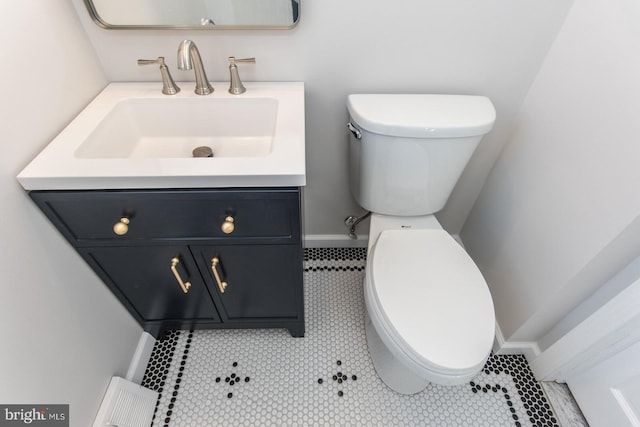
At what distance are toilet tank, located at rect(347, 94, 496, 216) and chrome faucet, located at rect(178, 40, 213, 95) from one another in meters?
0.43

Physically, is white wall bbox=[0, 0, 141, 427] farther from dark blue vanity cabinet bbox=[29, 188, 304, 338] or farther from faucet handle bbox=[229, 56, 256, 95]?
faucet handle bbox=[229, 56, 256, 95]

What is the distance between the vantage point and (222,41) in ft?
2.93

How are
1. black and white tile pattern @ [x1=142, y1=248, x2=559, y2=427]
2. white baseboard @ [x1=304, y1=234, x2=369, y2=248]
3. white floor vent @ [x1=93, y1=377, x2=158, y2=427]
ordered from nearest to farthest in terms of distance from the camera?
white floor vent @ [x1=93, y1=377, x2=158, y2=427]
black and white tile pattern @ [x1=142, y1=248, x2=559, y2=427]
white baseboard @ [x1=304, y1=234, x2=369, y2=248]

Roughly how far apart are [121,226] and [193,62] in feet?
1.53

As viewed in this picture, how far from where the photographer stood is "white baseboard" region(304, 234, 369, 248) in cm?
152

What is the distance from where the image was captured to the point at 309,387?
3.66ft

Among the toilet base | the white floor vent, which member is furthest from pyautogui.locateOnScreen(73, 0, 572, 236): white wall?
the white floor vent

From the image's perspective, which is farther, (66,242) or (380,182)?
(380,182)

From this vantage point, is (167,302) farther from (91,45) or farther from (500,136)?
(500,136)

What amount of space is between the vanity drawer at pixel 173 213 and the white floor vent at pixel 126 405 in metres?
0.51

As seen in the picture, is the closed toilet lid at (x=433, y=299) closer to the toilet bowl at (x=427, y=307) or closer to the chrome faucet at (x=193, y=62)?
the toilet bowl at (x=427, y=307)

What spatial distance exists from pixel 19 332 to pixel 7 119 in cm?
45

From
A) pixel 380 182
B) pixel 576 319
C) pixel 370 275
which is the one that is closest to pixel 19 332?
pixel 370 275

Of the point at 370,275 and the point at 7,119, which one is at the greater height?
the point at 7,119
